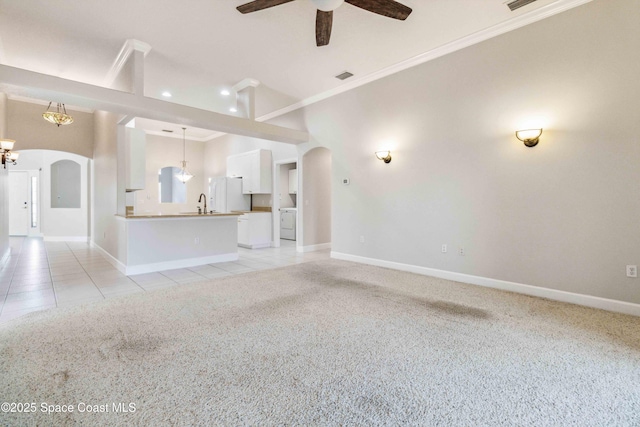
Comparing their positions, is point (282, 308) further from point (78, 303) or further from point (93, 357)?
point (78, 303)

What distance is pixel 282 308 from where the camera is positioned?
3125 mm

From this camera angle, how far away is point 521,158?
3553mm

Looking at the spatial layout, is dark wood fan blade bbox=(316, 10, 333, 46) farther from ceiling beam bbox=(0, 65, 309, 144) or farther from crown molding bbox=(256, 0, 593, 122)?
ceiling beam bbox=(0, 65, 309, 144)


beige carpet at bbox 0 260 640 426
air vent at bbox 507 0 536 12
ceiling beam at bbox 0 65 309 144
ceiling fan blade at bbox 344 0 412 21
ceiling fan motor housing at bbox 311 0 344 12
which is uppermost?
air vent at bbox 507 0 536 12

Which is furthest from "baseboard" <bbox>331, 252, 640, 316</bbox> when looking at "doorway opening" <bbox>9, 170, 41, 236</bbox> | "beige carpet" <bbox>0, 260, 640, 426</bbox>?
"doorway opening" <bbox>9, 170, 41, 236</bbox>

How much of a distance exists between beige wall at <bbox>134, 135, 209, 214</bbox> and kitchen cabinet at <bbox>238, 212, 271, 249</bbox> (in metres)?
2.33

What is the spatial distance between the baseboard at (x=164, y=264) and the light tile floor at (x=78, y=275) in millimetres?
106

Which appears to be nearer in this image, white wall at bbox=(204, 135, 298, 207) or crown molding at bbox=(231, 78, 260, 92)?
crown molding at bbox=(231, 78, 260, 92)

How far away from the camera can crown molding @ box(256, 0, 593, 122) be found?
3240 millimetres

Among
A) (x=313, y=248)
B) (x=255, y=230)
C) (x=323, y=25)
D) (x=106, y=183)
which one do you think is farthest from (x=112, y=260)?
(x=323, y=25)

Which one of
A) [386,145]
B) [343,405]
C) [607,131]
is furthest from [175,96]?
[607,131]

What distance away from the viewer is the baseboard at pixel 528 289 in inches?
118

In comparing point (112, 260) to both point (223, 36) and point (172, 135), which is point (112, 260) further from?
point (172, 135)

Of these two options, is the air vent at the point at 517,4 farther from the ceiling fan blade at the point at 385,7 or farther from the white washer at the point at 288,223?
the white washer at the point at 288,223
